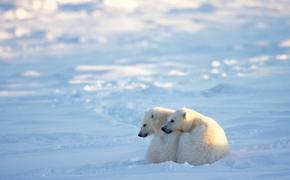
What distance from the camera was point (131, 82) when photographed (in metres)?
16.3

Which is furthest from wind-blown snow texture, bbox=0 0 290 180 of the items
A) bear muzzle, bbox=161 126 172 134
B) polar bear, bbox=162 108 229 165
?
bear muzzle, bbox=161 126 172 134

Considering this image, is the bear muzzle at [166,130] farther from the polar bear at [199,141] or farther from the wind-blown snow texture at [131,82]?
the wind-blown snow texture at [131,82]

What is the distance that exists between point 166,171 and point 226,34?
2877 cm

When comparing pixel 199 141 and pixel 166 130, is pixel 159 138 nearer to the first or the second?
pixel 166 130

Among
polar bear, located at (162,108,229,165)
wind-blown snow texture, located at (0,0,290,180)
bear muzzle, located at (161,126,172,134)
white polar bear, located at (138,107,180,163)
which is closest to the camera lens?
polar bear, located at (162,108,229,165)

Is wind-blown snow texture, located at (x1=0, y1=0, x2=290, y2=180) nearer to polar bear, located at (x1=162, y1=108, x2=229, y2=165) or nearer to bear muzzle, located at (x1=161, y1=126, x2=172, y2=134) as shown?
polar bear, located at (x1=162, y1=108, x2=229, y2=165)

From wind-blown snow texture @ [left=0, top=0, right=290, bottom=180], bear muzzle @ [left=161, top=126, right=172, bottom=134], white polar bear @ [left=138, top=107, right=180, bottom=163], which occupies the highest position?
bear muzzle @ [left=161, top=126, right=172, bottom=134]

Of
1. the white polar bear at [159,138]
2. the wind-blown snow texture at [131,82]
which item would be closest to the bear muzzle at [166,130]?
the white polar bear at [159,138]

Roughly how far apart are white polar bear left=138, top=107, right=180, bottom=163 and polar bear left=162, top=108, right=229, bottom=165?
101mm

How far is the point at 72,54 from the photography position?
2861cm

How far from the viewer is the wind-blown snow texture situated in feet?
20.0

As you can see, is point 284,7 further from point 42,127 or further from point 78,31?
point 42,127

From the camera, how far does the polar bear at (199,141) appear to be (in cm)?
582

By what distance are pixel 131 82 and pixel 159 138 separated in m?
9.84
